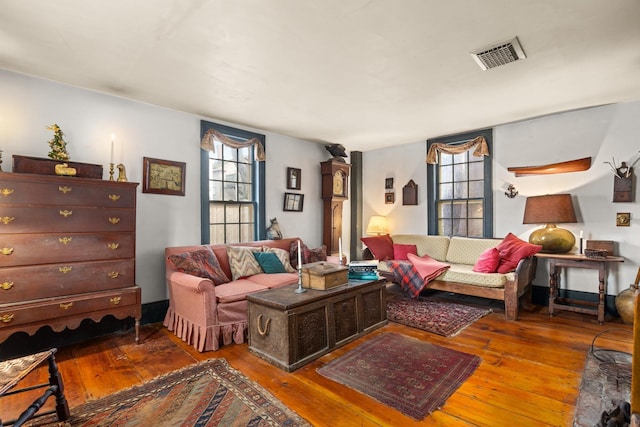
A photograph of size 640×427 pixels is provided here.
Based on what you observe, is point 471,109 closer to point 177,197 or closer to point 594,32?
point 594,32

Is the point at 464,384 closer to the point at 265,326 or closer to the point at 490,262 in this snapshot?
the point at 265,326

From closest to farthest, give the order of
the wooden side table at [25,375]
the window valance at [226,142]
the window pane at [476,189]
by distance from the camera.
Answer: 1. the wooden side table at [25,375]
2. the window valance at [226,142]
3. the window pane at [476,189]

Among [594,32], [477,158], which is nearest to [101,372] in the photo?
[594,32]

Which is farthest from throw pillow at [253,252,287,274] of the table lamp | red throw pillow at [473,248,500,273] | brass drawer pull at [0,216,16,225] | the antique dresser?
the table lamp

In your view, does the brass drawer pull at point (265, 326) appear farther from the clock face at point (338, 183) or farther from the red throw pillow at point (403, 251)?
the clock face at point (338, 183)

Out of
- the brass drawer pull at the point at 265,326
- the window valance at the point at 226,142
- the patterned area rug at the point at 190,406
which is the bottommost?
the patterned area rug at the point at 190,406

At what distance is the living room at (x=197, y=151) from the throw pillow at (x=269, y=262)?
0.83m

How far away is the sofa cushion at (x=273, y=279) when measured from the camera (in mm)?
3379

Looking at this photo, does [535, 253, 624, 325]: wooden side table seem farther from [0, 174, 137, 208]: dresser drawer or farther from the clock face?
[0, 174, 137, 208]: dresser drawer

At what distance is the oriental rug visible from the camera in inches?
79.7

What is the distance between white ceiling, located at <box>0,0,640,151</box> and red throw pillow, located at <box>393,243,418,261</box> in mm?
2098

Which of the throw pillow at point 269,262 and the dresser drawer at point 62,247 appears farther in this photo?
the throw pillow at point 269,262

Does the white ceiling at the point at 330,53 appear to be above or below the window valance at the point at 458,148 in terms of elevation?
above

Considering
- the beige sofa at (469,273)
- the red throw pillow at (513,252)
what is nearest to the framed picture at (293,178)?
the beige sofa at (469,273)
